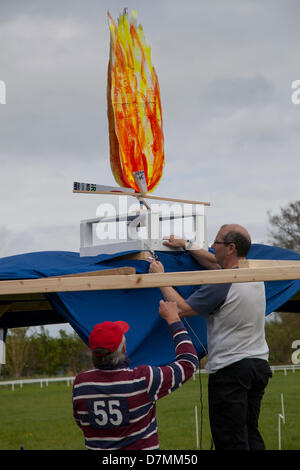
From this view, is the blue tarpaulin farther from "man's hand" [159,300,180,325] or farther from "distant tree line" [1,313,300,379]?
"distant tree line" [1,313,300,379]

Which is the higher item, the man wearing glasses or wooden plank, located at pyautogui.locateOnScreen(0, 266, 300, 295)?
wooden plank, located at pyautogui.locateOnScreen(0, 266, 300, 295)

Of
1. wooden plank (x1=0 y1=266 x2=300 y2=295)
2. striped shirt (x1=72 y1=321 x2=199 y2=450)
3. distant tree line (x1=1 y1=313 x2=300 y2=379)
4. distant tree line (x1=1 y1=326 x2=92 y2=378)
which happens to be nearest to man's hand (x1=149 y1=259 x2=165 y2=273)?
striped shirt (x1=72 y1=321 x2=199 y2=450)

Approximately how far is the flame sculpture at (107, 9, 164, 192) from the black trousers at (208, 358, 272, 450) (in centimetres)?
165

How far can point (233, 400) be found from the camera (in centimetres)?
390

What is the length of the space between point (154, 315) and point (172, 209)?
841 mm

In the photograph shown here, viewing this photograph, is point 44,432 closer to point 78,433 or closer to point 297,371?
point 78,433

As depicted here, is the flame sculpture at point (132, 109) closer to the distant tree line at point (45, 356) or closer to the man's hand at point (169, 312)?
the man's hand at point (169, 312)

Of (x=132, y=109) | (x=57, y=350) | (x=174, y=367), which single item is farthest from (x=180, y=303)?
(x=57, y=350)

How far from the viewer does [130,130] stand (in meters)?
4.92

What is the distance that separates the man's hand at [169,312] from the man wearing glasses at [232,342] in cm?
14

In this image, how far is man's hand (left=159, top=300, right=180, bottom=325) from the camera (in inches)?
145

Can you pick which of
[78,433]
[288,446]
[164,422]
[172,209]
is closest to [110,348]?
[172,209]

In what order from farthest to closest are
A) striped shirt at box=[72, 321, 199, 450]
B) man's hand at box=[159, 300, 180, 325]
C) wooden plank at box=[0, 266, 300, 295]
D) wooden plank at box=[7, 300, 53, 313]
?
A: wooden plank at box=[7, 300, 53, 313] → man's hand at box=[159, 300, 180, 325] → striped shirt at box=[72, 321, 199, 450] → wooden plank at box=[0, 266, 300, 295]

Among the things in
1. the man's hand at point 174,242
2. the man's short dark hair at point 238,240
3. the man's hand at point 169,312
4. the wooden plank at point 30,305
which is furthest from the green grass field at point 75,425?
the man's hand at point 169,312
